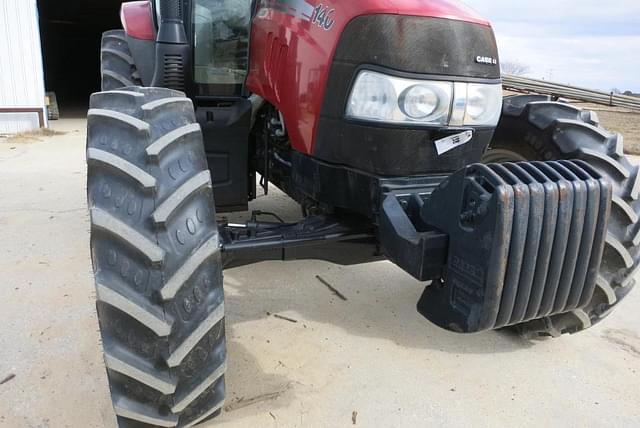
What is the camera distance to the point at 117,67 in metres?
3.51

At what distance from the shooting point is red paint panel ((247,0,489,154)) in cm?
192

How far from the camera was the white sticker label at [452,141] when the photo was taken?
2.03 metres

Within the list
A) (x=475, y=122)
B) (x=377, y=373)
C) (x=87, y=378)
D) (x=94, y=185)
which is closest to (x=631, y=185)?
(x=475, y=122)

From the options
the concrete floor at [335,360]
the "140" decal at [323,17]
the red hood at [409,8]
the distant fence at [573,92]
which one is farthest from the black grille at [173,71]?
the distant fence at [573,92]

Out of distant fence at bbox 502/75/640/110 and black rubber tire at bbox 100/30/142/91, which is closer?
black rubber tire at bbox 100/30/142/91

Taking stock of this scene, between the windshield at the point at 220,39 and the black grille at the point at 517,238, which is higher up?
the windshield at the point at 220,39

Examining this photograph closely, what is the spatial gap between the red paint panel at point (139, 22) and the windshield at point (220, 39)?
0.71 metres

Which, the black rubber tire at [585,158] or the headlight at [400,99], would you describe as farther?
the black rubber tire at [585,158]

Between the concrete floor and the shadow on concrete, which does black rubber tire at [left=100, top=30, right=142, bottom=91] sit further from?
the shadow on concrete

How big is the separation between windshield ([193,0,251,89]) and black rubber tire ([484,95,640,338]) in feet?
4.78

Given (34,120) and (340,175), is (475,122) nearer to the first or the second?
(340,175)

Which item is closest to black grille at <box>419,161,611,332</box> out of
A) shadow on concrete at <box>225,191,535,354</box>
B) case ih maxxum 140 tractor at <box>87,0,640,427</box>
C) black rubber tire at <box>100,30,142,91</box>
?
case ih maxxum 140 tractor at <box>87,0,640,427</box>

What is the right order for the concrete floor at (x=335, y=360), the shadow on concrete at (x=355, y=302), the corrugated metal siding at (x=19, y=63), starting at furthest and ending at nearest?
the corrugated metal siding at (x=19, y=63)
the shadow on concrete at (x=355, y=302)
the concrete floor at (x=335, y=360)

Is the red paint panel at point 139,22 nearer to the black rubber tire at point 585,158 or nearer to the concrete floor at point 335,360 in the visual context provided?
the concrete floor at point 335,360
